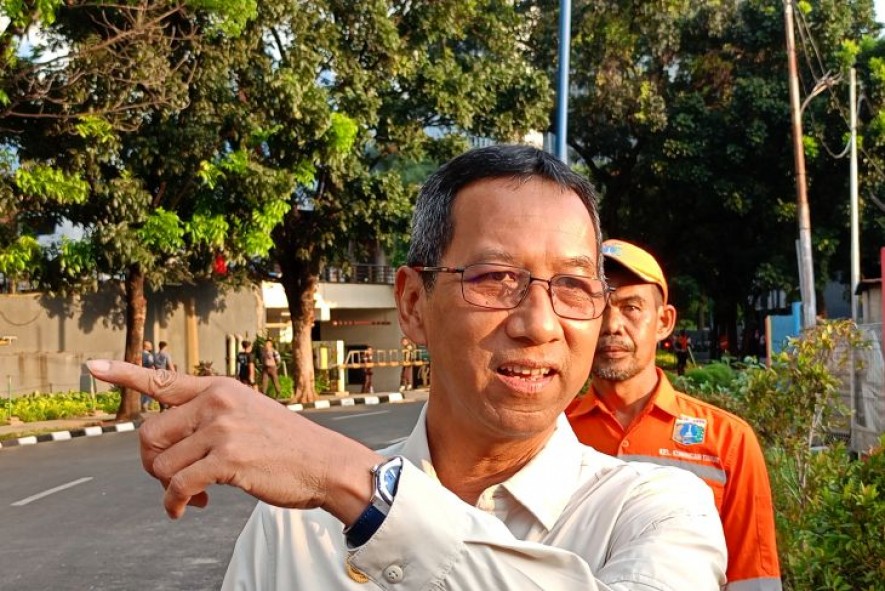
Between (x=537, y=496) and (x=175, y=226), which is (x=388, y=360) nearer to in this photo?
(x=175, y=226)

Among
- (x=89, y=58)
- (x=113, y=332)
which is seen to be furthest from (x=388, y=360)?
(x=89, y=58)

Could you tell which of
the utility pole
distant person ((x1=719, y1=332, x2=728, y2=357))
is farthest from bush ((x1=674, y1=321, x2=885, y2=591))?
distant person ((x1=719, y1=332, x2=728, y2=357))

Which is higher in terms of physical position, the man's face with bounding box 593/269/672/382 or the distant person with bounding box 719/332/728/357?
the man's face with bounding box 593/269/672/382

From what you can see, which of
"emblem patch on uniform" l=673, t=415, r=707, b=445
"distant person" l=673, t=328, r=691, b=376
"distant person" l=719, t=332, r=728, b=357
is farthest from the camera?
"distant person" l=719, t=332, r=728, b=357

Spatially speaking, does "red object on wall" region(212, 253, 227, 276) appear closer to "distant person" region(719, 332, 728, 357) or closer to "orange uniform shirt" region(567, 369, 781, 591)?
"orange uniform shirt" region(567, 369, 781, 591)

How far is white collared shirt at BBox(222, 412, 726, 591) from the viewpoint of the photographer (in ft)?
3.54

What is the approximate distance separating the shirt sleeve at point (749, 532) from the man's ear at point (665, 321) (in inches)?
27.4

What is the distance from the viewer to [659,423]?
10.7ft

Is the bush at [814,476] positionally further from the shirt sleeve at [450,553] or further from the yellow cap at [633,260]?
the shirt sleeve at [450,553]

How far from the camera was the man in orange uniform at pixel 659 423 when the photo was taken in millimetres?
2805

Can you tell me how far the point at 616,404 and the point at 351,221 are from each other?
1675 centimetres

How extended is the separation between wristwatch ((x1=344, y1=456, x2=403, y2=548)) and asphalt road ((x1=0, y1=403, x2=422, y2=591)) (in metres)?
5.72

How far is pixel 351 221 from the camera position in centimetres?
1994

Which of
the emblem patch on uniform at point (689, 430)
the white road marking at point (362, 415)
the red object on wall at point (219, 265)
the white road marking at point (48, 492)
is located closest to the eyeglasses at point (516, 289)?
the emblem patch on uniform at point (689, 430)
